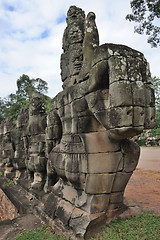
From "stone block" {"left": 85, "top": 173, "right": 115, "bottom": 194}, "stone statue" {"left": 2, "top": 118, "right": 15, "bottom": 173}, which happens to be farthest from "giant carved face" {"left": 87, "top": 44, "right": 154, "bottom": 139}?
"stone statue" {"left": 2, "top": 118, "right": 15, "bottom": 173}

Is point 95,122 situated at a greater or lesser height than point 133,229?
greater

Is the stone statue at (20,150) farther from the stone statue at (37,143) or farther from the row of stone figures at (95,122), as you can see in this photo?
the row of stone figures at (95,122)

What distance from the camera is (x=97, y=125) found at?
127 inches

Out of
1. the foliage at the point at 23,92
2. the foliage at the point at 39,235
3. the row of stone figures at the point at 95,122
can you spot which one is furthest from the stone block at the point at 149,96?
the foliage at the point at 23,92

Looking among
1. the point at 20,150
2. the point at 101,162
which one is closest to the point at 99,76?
the point at 101,162

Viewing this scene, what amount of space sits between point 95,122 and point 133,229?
1.82 m

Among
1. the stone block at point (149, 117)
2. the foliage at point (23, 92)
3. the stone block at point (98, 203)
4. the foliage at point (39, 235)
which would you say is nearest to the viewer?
the stone block at point (149, 117)

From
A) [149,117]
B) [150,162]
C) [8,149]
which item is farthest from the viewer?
[150,162]

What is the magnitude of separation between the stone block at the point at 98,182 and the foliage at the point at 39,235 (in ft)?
2.98

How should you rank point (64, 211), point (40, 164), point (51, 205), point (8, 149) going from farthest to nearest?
point (8, 149)
point (40, 164)
point (51, 205)
point (64, 211)

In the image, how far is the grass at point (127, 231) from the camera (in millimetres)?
2730

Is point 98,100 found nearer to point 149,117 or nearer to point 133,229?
point 149,117

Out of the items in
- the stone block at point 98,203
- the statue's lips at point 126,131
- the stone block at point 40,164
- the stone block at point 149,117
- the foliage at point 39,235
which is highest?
the stone block at point 149,117

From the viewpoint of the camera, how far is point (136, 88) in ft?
8.17
